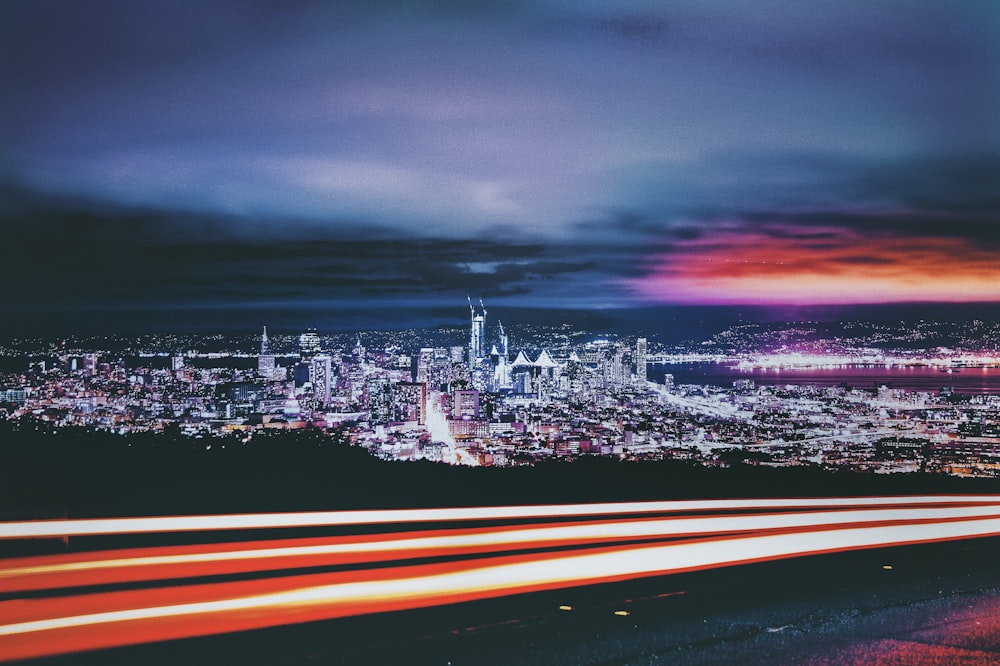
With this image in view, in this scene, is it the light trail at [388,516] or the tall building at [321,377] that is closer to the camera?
the light trail at [388,516]

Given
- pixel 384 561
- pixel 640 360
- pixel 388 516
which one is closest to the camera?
pixel 384 561

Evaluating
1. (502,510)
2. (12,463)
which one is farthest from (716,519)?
(12,463)

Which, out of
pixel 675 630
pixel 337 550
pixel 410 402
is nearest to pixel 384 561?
pixel 337 550

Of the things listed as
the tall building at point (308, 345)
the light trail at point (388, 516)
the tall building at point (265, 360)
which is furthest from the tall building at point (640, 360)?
the tall building at point (265, 360)

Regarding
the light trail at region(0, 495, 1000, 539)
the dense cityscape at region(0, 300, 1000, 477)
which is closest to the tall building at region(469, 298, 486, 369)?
the dense cityscape at region(0, 300, 1000, 477)

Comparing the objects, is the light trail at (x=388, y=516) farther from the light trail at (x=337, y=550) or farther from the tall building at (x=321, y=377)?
the tall building at (x=321, y=377)

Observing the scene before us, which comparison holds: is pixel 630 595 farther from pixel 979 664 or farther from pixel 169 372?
pixel 169 372

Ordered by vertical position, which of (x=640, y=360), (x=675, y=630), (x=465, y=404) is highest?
(x=640, y=360)

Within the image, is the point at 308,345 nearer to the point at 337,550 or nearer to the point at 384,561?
the point at 337,550
